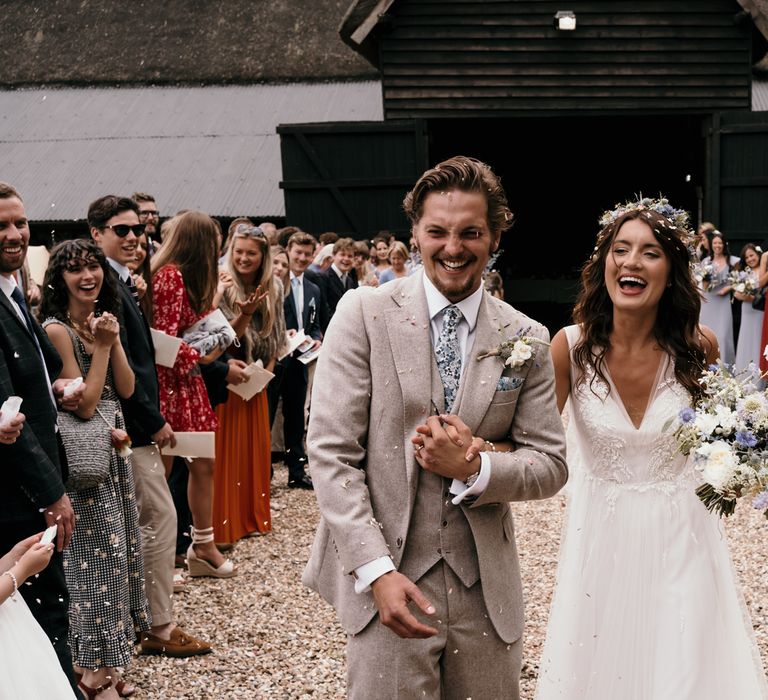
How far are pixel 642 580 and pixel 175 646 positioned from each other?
8.32ft

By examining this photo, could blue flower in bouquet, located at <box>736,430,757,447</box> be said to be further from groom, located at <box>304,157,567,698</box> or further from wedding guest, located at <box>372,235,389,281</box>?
wedding guest, located at <box>372,235,389,281</box>

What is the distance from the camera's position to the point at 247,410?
698 centimetres

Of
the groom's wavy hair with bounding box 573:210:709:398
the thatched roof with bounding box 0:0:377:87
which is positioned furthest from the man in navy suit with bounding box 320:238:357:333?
the thatched roof with bounding box 0:0:377:87

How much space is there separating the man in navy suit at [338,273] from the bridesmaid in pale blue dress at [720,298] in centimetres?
538

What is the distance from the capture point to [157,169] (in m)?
21.9

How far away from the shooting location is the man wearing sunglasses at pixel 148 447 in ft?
15.7

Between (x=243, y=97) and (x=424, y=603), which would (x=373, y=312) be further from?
(x=243, y=97)

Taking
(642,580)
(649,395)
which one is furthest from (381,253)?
(642,580)

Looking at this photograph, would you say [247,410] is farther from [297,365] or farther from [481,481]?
[481,481]

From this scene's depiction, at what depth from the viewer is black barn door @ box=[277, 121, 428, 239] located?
51.1 feet

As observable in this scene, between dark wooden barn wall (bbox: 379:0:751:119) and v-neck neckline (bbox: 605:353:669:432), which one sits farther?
dark wooden barn wall (bbox: 379:0:751:119)

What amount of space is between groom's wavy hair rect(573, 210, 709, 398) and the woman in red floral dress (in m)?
2.58

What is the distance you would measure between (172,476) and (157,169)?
1669 centimetres

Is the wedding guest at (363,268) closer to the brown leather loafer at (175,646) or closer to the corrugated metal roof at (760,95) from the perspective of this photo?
the brown leather loafer at (175,646)
